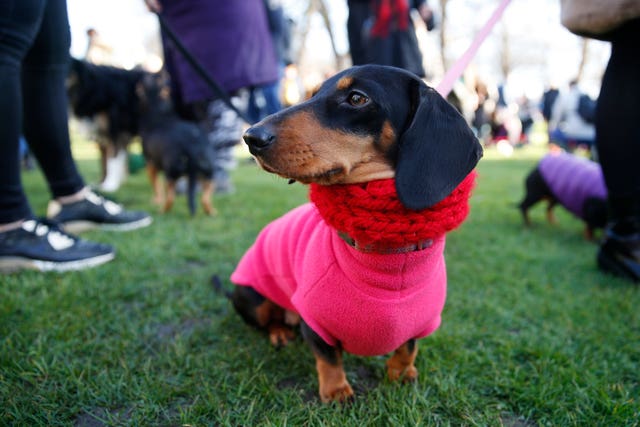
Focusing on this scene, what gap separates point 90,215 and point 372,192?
2.65 meters

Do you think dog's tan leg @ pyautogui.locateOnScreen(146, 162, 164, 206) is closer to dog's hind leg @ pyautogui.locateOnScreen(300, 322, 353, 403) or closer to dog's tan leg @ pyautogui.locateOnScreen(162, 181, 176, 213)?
dog's tan leg @ pyautogui.locateOnScreen(162, 181, 176, 213)

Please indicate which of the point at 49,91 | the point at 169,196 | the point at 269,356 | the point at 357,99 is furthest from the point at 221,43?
the point at 269,356

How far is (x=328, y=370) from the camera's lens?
1.52 meters

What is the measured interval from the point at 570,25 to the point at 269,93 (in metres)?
6.78

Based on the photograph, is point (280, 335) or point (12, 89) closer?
point (280, 335)

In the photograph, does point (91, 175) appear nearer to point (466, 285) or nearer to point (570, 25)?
point (466, 285)

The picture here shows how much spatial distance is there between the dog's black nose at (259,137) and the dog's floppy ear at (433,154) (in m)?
0.39

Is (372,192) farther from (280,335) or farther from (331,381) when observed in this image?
(280,335)

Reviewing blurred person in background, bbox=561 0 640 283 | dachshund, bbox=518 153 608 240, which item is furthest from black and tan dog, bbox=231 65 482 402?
dachshund, bbox=518 153 608 240

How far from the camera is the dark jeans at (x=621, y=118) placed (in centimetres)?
222

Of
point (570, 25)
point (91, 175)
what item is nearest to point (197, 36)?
point (570, 25)

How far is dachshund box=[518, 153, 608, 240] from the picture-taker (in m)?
3.54

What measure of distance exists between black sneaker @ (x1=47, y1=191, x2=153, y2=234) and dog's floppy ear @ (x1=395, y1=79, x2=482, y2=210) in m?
2.57

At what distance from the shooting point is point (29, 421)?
137 centimetres
